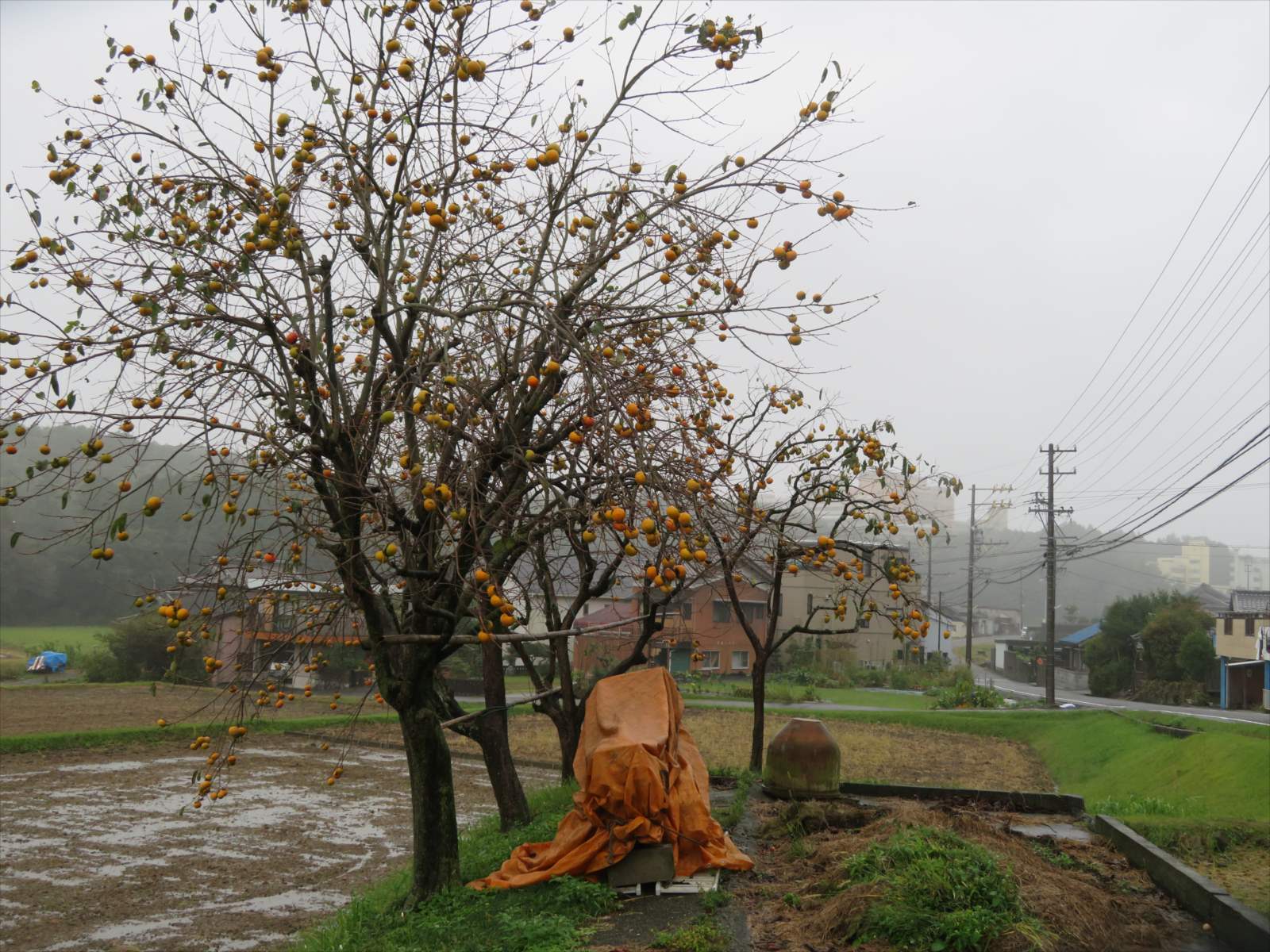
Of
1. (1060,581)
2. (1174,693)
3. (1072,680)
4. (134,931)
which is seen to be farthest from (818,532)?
(1060,581)

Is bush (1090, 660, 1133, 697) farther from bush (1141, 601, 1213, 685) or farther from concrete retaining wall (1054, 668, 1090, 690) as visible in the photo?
concrete retaining wall (1054, 668, 1090, 690)

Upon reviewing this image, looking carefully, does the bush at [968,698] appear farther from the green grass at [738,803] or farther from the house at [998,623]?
the house at [998,623]

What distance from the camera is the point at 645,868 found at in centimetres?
775

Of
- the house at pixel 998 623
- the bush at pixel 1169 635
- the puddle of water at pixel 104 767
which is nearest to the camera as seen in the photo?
the puddle of water at pixel 104 767

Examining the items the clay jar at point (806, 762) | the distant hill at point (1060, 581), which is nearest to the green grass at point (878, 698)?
the clay jar at point (806, 762)

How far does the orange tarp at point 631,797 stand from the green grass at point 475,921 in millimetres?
283

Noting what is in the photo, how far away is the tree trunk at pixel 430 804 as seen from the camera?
795 centimetres

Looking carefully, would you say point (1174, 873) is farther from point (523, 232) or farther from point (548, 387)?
point (523, 232)

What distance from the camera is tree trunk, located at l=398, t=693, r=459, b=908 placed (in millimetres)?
7945

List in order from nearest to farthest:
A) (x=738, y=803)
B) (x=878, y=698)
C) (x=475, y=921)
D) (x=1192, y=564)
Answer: (x=475, y=921)
(x=738, y=803)
(x=878, y=698)
(x=1192, y=564)

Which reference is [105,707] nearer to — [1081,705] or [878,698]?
[878,698]

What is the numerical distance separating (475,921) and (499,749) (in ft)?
14.0

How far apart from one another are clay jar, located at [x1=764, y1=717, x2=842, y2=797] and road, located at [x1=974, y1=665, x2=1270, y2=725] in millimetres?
19835

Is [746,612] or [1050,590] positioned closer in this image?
[1050,590]
